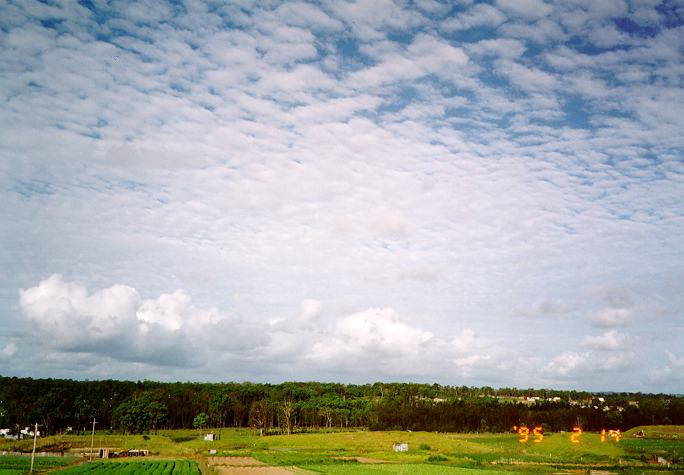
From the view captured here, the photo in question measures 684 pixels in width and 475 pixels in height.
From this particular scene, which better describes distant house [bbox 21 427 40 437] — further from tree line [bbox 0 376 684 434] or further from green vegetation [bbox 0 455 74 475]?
green vegetation [bbox 0 455 74 475]

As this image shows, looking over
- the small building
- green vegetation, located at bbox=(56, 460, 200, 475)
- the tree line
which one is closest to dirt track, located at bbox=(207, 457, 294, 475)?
green vegetation, located at bbox=(56, 460, 200, 475)

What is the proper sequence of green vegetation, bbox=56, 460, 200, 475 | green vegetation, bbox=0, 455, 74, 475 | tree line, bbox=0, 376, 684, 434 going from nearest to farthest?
green vegetation, bbox=0, 455, 74, 475, green vegetation, bbox=56, 460, 200, 475, tree line, bbox=0, 376, 684, 434

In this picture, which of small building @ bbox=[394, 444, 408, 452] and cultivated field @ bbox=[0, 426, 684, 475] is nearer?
cultivated field @ bbox=[0, 426, 684, 475]

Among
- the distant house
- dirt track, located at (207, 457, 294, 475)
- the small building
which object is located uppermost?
dirt track, located at (207, 457, 294, 475)

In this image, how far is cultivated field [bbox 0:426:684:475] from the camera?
3127 inches

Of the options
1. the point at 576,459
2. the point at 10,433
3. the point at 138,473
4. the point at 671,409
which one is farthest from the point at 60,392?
the point at 671,409

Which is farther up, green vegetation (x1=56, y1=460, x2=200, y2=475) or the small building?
green vegetation (x1=56, y1=460, x2=200, y2=475)

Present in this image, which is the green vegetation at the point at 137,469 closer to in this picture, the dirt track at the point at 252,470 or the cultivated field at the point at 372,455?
the cultivated field at the point at 372,455

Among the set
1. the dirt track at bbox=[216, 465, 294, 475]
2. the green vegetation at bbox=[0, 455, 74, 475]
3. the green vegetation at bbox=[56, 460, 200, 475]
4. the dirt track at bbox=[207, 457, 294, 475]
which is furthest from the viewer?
the dirt track at bbox=[207, 457, 294, 475]

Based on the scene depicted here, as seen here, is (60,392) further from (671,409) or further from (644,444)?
(671,409)

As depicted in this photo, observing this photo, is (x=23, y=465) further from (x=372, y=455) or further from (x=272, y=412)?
(x=272, y=412)

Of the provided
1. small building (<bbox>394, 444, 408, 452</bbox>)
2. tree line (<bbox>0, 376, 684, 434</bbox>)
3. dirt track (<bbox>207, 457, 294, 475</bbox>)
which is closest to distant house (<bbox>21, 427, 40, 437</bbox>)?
tree line (<bbox>0, 376, 684, 434</bbox>)

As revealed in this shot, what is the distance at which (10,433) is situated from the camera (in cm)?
14862

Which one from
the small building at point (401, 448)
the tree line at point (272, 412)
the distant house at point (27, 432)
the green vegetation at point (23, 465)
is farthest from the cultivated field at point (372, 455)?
the tree line at point (272, 412)
